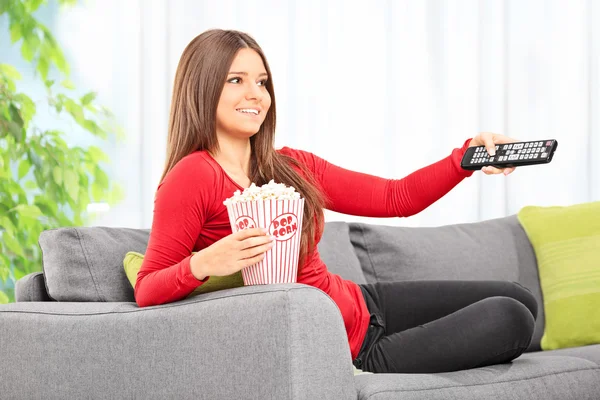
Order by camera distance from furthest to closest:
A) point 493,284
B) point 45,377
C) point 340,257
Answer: point 340,257 < point 493,284 < point 45,377

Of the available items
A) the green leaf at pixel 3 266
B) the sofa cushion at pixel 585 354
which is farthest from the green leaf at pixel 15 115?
the sofa cushion at pixel 585 354

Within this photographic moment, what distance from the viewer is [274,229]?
1353 millimetres

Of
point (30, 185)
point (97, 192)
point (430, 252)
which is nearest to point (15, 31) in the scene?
point (30, 185)

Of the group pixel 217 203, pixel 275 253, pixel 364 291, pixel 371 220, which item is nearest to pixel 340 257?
pixel 364 291

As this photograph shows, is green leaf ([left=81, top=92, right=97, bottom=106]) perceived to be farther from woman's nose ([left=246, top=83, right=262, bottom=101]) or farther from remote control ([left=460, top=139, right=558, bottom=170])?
remote control ([left=460, top=139, right=558, bottom=170])

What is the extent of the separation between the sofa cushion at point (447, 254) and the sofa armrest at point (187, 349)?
1.00 meters

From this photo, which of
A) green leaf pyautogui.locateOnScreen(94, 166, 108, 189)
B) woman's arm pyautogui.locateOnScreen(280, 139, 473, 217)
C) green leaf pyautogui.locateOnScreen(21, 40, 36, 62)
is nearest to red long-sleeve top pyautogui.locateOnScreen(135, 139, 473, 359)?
woman's arm pyautogui.locateOnScreen(280, 139, 473, 217)

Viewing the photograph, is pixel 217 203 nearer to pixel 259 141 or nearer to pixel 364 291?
pixel 259 141

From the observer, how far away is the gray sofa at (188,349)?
1.23 meters

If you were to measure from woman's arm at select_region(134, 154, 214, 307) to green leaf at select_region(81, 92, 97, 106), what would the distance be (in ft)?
5.45

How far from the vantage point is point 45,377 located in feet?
5.02

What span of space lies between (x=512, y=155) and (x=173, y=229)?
71cm

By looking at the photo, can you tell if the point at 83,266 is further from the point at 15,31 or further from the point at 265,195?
the point at 15,31

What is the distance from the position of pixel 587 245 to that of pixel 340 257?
0.78 metres
